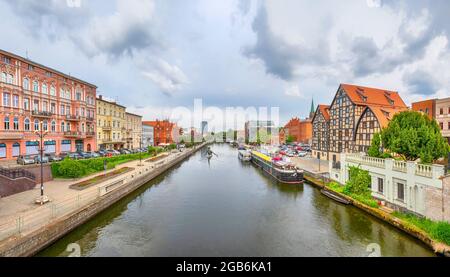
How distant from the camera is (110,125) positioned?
168 feet

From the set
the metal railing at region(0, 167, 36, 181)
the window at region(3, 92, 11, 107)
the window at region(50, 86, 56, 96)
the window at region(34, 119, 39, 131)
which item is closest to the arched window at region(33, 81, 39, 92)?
the window at region(50, 86, 56, 96)

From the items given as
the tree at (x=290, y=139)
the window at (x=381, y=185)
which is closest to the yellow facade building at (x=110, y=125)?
the window at (x=381, y=185)

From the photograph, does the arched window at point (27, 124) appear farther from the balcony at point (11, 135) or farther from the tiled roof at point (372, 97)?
the tiled roof at point (372, 97)

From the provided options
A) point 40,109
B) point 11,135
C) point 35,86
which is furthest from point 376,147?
point 35,86

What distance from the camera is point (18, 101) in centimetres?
2897

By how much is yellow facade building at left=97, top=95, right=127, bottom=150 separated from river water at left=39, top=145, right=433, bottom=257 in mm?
31521

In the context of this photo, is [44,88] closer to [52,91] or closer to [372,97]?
[52,91]

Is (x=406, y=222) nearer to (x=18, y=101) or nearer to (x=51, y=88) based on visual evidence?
(x=18, y=101)

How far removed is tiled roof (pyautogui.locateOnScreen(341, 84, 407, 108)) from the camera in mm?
35869

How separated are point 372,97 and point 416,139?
2484 cm

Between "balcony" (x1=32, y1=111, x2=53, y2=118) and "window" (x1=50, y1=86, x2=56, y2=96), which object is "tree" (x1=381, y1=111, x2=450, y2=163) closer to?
"balcony" (x1=32, y1=111, x2=53, y2=118)

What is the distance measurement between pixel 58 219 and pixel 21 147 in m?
24.5

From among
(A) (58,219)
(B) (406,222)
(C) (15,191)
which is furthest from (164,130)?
(B) (406,222)

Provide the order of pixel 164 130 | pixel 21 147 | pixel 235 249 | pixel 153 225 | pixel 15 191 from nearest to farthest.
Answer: pixel 235 249
pixel 153 225
pixel 15 191
pixel 21 147
pixel 164 130
